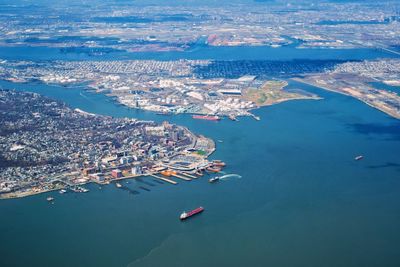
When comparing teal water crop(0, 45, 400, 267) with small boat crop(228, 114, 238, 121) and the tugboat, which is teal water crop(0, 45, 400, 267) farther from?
small boat crop(228, 114, 238, 121)

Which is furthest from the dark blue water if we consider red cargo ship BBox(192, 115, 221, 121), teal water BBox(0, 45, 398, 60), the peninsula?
teal water BBox(0, 45, 398, 60)

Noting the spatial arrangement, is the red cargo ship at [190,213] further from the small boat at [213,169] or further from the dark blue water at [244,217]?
the small boat at [213,169]

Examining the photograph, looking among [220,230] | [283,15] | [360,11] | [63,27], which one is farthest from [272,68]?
[360,11]

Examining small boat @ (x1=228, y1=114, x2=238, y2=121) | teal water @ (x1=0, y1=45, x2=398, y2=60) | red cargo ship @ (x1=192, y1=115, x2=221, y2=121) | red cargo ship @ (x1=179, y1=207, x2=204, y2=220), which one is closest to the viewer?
red cargo ship @ (x1=179, y1=207, x2=204, y2=220)

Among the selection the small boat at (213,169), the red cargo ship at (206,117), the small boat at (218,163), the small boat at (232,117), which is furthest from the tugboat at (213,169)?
the small boat at (232,117)

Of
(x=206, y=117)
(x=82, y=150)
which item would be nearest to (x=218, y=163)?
(x=82, y=150)

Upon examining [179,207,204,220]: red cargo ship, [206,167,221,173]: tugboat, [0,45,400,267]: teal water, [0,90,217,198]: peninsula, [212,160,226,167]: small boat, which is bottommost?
[0,45,400,267]: teal water

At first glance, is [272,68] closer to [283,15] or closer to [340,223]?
[340,223]

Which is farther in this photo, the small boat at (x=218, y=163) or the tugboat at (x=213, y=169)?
the small boat at (x=218, y=163)
